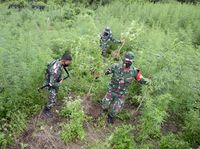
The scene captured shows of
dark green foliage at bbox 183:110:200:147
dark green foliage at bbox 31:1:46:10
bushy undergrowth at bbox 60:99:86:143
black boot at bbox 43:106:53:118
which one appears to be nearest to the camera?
bushy undergrowth at bbox 60:99:86:143

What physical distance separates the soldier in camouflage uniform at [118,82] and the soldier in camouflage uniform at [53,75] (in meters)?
1.10

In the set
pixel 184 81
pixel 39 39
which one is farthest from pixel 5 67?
pixel 184 81

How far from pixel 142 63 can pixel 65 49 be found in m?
2.57

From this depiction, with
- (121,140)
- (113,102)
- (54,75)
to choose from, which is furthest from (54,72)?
(121,140)

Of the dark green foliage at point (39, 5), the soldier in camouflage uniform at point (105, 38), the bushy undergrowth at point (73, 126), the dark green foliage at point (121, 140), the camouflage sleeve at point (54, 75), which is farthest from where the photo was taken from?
the dark green foliage at point (39, 5)

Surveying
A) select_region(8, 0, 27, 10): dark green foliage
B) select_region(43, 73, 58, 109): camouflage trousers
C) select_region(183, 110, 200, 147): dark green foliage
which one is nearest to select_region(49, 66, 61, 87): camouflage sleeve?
select_region(43, 73, 58, 109): camouflage trousers

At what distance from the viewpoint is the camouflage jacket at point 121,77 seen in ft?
27.5

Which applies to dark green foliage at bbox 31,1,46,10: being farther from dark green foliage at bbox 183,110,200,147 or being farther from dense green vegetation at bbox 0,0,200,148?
dark green foliage at bbox 183,110,200,147

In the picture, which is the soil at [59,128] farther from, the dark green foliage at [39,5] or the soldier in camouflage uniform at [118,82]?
the dark green foliage at [39,5]

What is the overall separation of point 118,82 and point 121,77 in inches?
6.9

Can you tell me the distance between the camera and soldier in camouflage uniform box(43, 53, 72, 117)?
801 centimetres

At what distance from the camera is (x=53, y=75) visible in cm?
816

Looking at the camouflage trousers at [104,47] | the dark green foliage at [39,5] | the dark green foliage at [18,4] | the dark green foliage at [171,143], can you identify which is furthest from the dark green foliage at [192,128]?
the dark green foliage at [18,4]

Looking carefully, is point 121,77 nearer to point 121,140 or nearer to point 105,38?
point 121,140
